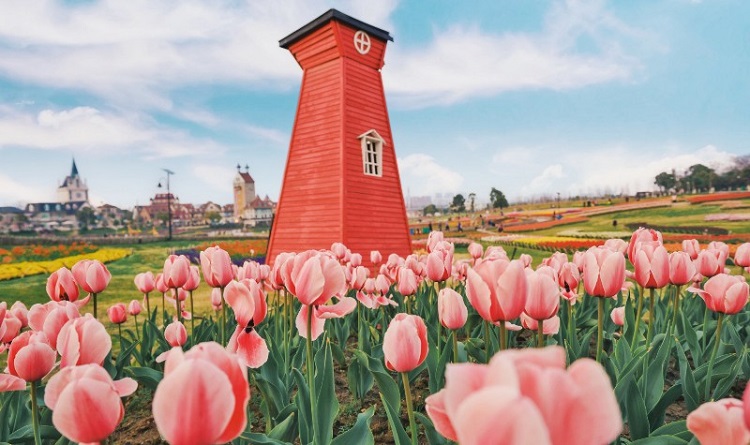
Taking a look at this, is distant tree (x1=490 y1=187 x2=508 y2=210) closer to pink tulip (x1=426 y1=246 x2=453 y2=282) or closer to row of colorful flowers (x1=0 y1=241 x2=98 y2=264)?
row of colorful flowers (x1=0 y1=241 x2=98 y2=264)

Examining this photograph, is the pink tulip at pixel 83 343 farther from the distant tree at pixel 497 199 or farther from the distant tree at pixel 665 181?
the distant tree at pixel 497 199

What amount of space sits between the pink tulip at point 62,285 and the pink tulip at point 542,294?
2.10 metres

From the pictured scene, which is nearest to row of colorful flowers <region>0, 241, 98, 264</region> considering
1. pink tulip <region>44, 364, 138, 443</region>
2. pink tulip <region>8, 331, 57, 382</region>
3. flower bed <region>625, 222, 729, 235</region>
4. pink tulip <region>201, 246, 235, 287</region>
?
pink tulip <region>201, 246, 235, 287</region>

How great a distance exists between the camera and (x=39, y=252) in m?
14.3

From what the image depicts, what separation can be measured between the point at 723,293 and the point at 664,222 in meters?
14.5

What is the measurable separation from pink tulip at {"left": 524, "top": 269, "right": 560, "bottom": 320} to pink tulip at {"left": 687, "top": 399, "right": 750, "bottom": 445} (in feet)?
1.71

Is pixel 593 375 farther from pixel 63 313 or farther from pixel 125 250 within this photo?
pixel 125 250

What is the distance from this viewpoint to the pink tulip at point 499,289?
3.12 feet

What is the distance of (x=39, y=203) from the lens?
54469 millimetres

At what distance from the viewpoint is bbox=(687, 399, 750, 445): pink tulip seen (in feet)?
2.12

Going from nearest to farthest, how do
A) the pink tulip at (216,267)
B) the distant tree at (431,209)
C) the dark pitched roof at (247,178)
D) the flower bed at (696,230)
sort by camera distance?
the pink tulip at (216,267) → the flower bed at (696,230) → the distant tree at (431,209) → the dark pitched roof at (247,178)

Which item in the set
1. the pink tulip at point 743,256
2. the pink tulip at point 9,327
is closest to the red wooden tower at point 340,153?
the pink tulip at point 743,256

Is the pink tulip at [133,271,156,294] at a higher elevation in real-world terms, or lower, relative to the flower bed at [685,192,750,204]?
lower

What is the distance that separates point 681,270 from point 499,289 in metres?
1.34
